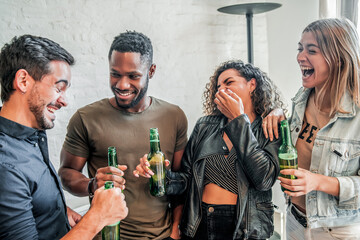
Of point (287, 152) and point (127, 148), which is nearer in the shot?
point (287, 152)

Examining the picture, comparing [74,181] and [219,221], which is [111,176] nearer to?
[74,181]

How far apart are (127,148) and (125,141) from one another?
0.11 feet

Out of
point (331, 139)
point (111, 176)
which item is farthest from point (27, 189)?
point (331, 139)

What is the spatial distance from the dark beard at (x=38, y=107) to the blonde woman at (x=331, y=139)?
0.87 m

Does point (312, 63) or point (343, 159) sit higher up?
point (312, 63)

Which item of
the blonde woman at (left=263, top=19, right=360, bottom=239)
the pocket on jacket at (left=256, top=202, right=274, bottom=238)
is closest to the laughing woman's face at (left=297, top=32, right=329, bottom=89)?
the blonde woman at (left=263, top=19, right=360, bottom=239)

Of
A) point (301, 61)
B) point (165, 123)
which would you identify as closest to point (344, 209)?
point (301, 61)

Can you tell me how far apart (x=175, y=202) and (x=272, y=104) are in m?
0.67

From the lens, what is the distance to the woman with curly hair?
1.29 m

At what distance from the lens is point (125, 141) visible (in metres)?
1.41

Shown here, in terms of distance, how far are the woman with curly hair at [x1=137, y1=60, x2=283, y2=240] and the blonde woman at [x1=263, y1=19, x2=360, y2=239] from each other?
11 centimetres

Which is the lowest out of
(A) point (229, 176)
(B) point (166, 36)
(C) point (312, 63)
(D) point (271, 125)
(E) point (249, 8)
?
(A) point (229, 176)

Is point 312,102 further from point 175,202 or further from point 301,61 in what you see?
point 175,202

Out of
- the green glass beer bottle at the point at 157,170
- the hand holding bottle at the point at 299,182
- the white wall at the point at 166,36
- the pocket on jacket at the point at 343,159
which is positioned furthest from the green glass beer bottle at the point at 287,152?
the white wall at the point at 166,36
